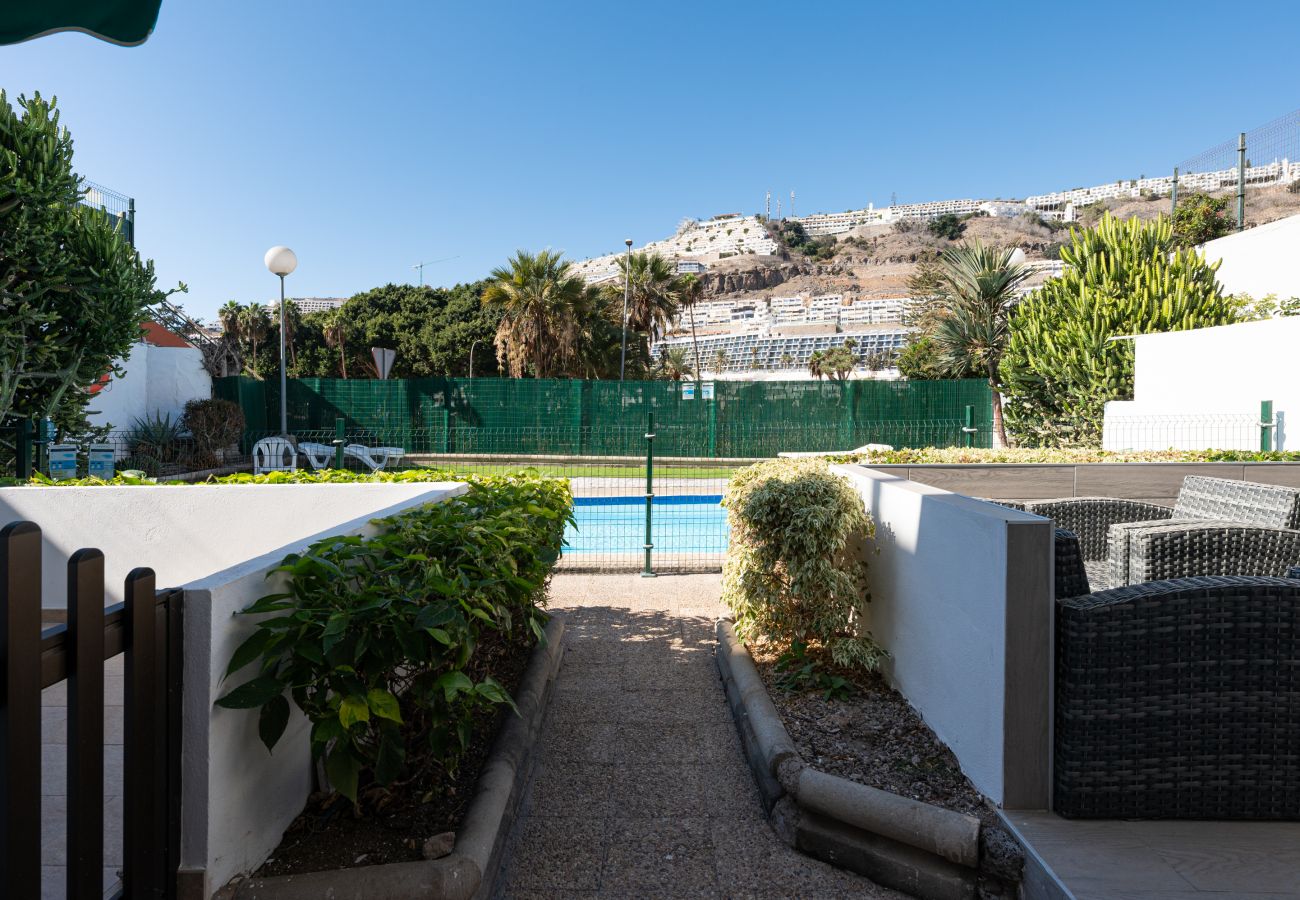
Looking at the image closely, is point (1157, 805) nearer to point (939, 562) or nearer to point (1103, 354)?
point (939, 562)

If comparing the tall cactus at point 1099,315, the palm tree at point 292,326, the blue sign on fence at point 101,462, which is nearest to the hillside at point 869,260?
the palm tree at point 292,326

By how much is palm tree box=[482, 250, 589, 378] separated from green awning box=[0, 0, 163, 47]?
24445 mm

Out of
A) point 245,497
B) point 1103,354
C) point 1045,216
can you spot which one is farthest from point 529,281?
point 1045,216

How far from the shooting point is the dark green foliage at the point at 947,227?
101 metres

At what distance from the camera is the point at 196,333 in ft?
74.0

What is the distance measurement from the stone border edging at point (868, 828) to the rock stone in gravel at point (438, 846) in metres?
1.23

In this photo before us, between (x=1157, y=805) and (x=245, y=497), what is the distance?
4.83 m

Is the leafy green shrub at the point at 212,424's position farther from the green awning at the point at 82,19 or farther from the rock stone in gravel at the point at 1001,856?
the rock stone in gravel at the point at 1001,856

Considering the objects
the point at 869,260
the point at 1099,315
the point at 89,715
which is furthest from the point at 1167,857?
the point at 869,260

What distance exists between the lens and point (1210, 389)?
12.4 m

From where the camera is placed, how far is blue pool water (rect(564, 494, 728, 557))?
407 inches

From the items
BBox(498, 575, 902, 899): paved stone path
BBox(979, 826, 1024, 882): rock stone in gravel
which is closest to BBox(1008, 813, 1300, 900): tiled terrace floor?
BBox(979, 826, 1024, 882): rock stone in gravel

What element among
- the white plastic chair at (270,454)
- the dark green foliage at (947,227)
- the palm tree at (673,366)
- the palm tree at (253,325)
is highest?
the dark green foliage at (947,227)

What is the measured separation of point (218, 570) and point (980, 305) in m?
17.2
